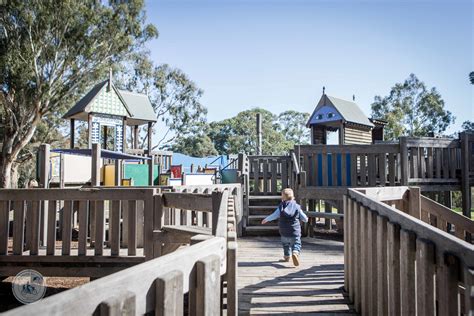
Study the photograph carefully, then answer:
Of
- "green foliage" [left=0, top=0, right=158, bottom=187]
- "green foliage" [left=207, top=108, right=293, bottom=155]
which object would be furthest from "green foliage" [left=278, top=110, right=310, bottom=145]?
"green foliage" [left=0, top=0, right=158, bottom=187]

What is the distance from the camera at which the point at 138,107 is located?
20297 mm

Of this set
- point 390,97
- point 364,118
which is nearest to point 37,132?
point 364,118

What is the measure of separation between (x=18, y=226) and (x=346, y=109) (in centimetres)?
1942

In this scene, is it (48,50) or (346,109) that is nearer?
(346,109)

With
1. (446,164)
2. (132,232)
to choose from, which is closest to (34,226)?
(132,232)

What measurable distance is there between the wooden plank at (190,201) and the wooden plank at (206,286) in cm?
224

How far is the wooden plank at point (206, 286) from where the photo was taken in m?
1.49

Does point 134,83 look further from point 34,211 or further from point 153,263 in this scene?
point 153,263

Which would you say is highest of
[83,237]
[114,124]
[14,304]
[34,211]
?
[114,124]

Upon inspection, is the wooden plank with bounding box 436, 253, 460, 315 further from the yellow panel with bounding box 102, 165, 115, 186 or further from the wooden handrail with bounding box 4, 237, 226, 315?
the yellow panel with bounding box 102, 165, 115, 186

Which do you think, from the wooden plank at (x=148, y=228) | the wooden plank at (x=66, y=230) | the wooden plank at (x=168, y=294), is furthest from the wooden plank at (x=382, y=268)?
the wooden plank at (x=66, y=230)

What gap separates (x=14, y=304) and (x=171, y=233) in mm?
2766

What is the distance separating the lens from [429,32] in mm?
21359

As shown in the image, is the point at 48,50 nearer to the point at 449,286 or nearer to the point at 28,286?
the point at 28,286
